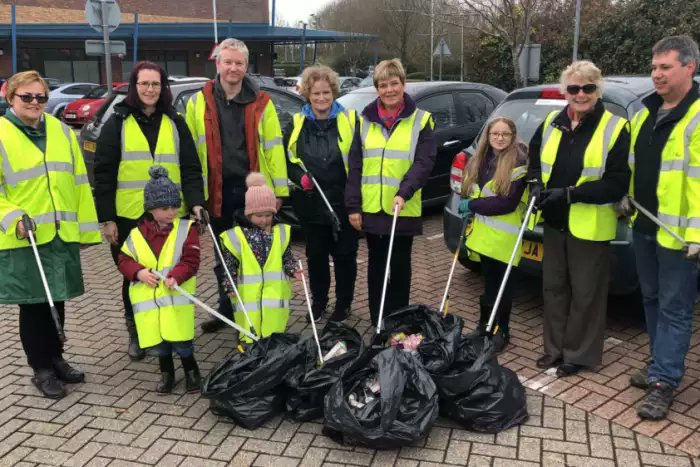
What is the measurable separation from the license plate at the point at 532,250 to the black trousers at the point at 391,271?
2.71 feet

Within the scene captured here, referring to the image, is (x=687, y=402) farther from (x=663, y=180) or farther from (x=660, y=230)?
(x=663, y=180)

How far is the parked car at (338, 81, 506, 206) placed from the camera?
7.44m

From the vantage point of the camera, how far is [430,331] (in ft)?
12.7

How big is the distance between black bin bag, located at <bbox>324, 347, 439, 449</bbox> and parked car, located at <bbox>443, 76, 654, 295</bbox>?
1288 millimetres

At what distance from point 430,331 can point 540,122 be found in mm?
2037

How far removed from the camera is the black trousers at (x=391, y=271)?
4.43 m

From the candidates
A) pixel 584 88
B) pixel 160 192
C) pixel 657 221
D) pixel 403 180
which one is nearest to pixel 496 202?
pixel 403 180

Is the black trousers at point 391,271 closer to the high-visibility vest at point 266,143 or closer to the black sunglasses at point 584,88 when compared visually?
the high-visibility vest at point 266,143

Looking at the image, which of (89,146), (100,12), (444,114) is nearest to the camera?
(89,146)

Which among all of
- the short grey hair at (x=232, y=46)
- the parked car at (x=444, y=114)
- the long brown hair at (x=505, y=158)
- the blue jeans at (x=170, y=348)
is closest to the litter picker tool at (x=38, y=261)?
the blue jeans at (x=170, y=348)

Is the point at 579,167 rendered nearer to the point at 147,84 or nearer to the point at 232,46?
the point at 232,46

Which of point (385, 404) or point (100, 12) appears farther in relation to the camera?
point (100, 12)

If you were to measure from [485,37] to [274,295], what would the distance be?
2354 centimetres

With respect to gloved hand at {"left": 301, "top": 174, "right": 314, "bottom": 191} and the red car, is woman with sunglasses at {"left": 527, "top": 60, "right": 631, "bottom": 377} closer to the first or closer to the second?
gloved hand at {"left": 301, "top": 174, "right": 314, "bottom": 191}
